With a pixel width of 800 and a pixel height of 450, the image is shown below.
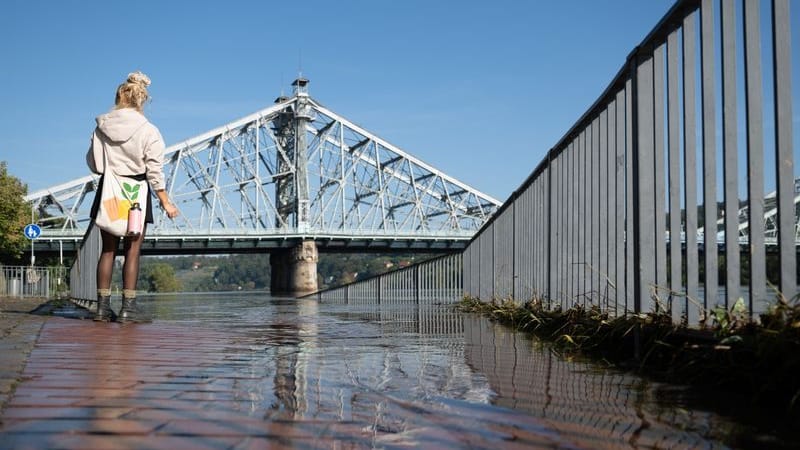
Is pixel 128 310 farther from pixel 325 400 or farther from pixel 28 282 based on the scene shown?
pixel 28 282

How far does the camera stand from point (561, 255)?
4555 mm

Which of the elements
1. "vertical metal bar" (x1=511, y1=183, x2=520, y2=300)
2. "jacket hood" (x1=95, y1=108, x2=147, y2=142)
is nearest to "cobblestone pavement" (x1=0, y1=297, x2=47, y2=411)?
"jacket hood" (x1=95, y1=108, x2=147, y2=142)

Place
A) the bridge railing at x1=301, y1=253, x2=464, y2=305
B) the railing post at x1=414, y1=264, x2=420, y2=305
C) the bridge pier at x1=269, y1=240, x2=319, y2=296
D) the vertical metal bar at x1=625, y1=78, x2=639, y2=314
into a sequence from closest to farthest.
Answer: the vertical metal bar at x1=625, y1=78, x2=639, y2=314 < the bridge railing at x1=301, y1=253, x2=464, y2=305 < the railing post at x1=414, y1=264, x2=420, y2=305 < the bridge pier at x1=269, y1=240, x2=319, y2=296

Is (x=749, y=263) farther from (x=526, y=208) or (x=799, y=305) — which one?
(x=526, y=208)

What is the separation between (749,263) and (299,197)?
64.9 m

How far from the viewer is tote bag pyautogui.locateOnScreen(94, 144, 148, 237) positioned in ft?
14.8

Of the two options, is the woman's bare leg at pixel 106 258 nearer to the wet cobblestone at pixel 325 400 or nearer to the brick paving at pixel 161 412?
the wet cobblestone at pixel 325 400

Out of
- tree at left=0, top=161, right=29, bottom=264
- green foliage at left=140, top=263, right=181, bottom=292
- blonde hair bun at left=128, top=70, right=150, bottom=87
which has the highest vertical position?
tree at left=0, top=161, right=29, bottom=264

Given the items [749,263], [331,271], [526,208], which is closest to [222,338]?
[749,263]

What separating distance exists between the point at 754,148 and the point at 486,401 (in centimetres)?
92

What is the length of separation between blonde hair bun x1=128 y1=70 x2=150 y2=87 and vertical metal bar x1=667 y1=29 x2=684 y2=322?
3121 mm

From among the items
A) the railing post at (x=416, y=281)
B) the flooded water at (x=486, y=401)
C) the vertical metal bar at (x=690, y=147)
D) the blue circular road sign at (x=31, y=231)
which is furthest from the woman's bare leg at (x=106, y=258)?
the blue circular road sign at (x=31, y=231)

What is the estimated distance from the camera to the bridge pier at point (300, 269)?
56188 mm

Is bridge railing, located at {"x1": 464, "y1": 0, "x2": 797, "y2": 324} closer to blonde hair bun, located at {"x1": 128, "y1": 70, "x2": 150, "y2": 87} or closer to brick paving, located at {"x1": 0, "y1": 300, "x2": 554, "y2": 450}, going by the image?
brick paving, located at {"x1": 0, "y1": 300, "x2": 554, "y2": 450}
